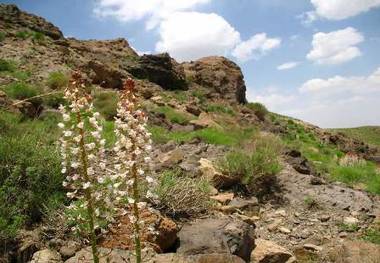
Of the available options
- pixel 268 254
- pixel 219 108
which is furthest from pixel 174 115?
pixel 268 254

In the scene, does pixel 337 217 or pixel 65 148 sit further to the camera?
pixel 337 217

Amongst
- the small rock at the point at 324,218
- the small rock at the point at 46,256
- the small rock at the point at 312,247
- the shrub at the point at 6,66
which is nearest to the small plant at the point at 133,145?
the small rock at the point at 46,256

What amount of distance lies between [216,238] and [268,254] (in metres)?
0.92

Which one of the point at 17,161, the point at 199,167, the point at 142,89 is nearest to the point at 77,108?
the point at 17,161

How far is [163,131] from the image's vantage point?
45.2 feet

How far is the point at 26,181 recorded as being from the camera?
230 inches

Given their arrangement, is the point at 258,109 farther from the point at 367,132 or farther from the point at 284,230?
the point at 367,132

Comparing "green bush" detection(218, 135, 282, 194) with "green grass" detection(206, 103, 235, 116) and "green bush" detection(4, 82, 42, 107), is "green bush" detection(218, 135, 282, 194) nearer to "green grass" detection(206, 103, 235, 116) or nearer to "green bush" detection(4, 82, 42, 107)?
"green bush" detection(4, 82, 42, 107)

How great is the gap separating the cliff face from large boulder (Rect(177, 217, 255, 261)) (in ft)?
36.4

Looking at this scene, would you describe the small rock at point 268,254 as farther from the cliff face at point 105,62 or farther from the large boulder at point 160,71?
the large boulder at point 160,71

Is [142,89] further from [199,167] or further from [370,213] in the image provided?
[370,213]

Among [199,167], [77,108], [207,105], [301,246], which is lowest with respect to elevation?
[301,246]

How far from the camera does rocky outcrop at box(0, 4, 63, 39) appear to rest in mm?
23619

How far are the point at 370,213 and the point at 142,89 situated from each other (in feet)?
46.7
